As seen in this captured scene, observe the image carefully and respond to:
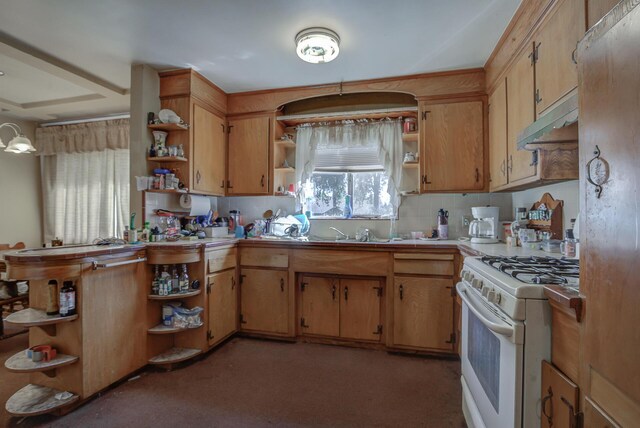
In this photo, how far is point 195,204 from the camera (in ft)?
9.89

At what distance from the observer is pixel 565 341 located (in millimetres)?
906

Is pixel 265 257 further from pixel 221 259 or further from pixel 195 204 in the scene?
pixel 195 204

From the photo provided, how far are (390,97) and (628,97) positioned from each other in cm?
272

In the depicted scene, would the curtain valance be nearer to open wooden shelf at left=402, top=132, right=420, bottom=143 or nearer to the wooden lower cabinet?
the wooden lower cabinet

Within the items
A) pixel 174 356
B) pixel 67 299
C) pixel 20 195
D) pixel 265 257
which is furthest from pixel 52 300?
pixel 20 195

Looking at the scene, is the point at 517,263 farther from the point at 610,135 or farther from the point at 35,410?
the point at 35,410

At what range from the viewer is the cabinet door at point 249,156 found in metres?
3.22

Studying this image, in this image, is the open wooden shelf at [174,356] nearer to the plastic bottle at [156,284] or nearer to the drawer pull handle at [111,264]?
the plastic bottle at [156,284]

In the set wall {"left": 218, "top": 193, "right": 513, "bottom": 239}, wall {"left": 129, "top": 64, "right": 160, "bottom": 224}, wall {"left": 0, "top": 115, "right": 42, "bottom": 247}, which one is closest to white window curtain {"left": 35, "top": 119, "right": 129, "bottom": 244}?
wall {"left": 0, "top": 115, "right": 42, "bottom": 247}

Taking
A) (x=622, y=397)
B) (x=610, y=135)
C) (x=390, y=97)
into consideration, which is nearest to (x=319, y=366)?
(x=622, y=397)

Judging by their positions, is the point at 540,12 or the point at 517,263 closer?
the point at 517,263

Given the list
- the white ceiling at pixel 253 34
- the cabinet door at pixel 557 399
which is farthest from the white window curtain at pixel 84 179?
the cabinet door at pixel 557 399

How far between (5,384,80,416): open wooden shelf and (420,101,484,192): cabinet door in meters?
2.99

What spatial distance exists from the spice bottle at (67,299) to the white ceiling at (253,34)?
5.72 feet
